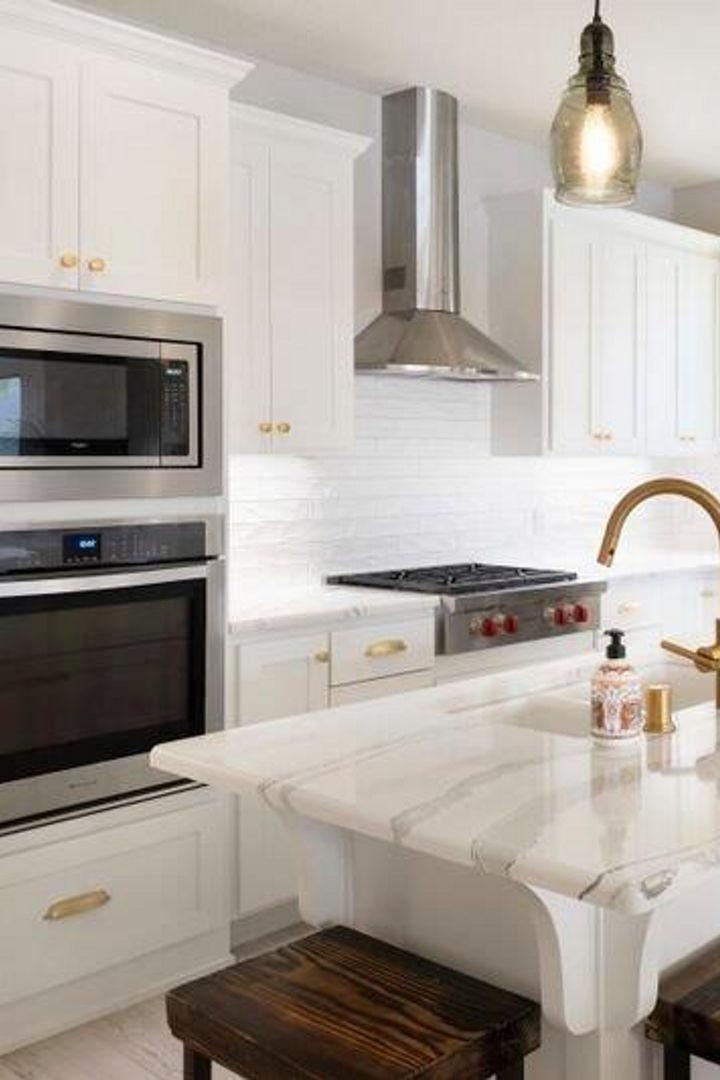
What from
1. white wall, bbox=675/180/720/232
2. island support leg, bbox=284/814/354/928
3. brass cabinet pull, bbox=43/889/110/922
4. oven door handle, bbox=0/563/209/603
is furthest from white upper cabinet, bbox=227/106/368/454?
white wall, bbox=675/180/720/232

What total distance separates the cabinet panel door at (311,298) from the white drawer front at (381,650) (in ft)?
2.05

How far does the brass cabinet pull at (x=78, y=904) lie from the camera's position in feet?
9.37

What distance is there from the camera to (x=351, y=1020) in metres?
1.57

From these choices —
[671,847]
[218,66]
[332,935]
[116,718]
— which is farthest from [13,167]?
[671,847]

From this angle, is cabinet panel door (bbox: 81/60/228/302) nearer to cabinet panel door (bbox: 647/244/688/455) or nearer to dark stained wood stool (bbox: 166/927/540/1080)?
dark stained wood stool (bbox: 166/927/540/1080)

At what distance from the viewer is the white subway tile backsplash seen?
4156 mm

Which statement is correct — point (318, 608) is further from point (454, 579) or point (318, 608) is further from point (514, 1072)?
point (514, 1072)

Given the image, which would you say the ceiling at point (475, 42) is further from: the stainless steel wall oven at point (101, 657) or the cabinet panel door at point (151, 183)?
the stainless steel wall oven at point (101, 657)

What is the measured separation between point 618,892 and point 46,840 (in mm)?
1913

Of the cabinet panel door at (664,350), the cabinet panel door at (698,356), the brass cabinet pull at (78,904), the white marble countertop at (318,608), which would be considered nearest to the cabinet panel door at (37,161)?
the white marble countertop at (318,608)

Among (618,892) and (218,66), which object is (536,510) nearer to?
(218,66)

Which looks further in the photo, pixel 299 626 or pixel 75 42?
pixel 299 626

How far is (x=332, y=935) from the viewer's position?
6.02 ft

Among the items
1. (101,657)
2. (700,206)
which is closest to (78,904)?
(101,657)
